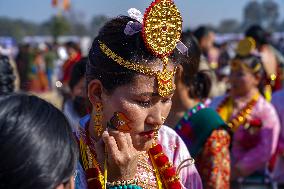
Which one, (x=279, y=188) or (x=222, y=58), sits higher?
(x=222, y=58)

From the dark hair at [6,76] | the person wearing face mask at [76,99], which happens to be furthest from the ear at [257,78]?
the dark hair at [6,76]

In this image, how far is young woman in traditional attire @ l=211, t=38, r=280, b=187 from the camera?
4.21 meters

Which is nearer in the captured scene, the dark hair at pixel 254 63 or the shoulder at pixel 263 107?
the shoulder at pixel 263 107

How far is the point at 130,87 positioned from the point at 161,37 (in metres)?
0.22

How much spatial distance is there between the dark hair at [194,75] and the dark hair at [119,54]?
32.7 inches

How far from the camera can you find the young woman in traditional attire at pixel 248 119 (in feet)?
13.8

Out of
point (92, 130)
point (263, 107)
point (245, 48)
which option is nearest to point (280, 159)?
point (263, 107)

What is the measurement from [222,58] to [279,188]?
183 inches

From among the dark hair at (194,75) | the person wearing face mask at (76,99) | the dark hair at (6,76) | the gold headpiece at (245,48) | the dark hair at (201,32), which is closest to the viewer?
the dark hair at (194,75)

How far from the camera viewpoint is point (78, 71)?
→ 379cm

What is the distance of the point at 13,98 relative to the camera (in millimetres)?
1382

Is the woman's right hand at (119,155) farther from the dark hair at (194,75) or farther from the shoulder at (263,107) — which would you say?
the shoulder at (263,107)

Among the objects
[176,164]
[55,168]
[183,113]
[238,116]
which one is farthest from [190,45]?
[55,168]

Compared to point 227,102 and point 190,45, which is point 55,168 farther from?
point 227,102
